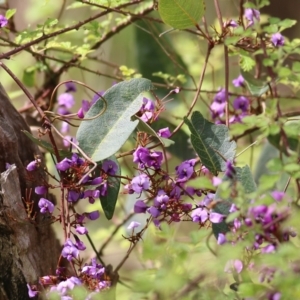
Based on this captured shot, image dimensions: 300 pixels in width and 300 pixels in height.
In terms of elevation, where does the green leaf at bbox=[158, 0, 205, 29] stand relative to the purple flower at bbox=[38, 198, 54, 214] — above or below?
above

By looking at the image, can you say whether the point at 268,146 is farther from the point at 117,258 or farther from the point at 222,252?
the point at 117,258

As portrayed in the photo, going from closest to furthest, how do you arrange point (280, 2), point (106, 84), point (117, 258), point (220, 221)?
point (220, 221)
point (117, 258)
point (106, 84)
point (280, 2)

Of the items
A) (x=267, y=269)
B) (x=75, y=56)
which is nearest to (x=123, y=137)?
(x=267, y=269)

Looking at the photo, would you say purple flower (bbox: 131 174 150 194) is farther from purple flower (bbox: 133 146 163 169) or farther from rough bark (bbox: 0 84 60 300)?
rough bark (bbox: 0 84 60 300)

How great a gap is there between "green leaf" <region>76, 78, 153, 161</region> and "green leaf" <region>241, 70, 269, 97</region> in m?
0.26

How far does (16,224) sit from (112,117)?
8.0 inches

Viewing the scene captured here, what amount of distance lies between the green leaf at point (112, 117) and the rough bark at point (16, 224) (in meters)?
0.10

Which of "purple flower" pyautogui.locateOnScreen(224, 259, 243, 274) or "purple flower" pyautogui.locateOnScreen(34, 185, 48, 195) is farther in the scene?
"purple flower" pyautogui.locateOnScreen(34, 185, 48, 195)

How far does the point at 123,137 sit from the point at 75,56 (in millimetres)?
412

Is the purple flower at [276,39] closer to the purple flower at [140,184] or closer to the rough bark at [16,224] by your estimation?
the purple flower at [140,184]

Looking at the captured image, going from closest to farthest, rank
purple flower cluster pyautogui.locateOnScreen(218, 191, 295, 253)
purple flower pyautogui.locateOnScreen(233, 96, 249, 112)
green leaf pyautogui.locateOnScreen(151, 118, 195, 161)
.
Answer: purple flower cluster pyautogui.locateOnScreen(218, 191, 295, 253) < purple flower pyautogui.locateOnScreen(233, 96, 249, 112) < green leaf pyautogui.locateOnScreen(151, 118, 195, 161)

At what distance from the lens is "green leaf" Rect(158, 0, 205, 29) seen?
987mm

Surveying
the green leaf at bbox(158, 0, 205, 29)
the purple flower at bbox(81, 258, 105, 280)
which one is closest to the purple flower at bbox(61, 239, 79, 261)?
the purple flower at bbox(81, 258, 105, 280)

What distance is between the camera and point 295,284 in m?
0.61
